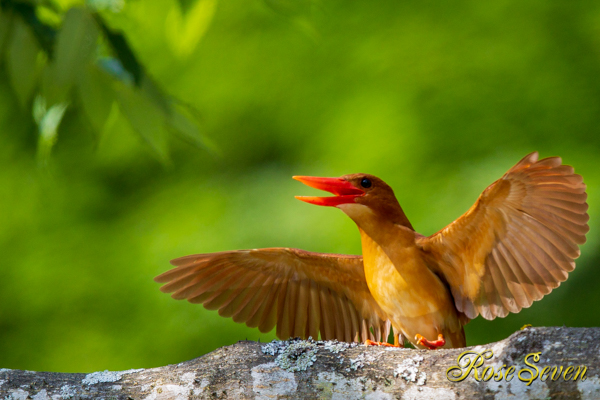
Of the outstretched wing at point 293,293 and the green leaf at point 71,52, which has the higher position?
the green leaf at point 71,52

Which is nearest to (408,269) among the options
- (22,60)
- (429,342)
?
(429,342)

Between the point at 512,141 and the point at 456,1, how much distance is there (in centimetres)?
91

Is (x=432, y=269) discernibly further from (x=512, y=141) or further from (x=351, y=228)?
(x=512, y=141)

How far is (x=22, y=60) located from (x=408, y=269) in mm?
1171

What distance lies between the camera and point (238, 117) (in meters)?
3.76

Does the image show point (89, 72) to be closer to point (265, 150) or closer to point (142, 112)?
point (142, 112)

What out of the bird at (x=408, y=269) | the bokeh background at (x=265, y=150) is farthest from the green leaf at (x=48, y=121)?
the bokeh background at (x=265, y=150)

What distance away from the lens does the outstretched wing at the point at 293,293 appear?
2.08m

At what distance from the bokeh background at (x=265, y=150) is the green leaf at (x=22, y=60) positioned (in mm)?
1904

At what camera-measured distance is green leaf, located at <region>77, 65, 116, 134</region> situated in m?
1.18

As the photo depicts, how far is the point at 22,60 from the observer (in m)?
1.25

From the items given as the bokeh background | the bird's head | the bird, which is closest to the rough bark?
the bird

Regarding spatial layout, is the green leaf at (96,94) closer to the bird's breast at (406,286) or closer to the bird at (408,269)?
the bird at (408,269)

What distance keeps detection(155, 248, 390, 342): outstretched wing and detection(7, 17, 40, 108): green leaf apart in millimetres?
944
